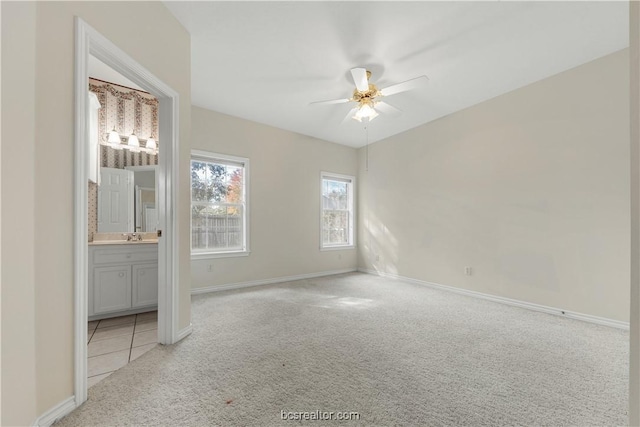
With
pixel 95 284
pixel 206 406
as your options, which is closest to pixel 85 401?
pixel 206 406

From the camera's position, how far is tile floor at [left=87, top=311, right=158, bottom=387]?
2088mm

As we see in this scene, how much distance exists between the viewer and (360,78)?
9.32 ft

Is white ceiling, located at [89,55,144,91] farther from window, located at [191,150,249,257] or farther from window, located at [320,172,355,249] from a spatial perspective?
window, located at [320,172,355,249]

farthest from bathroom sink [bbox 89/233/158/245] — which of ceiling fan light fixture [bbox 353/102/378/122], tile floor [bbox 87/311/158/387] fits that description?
ceiling fan light fixture [bbox 353/102/378/122]

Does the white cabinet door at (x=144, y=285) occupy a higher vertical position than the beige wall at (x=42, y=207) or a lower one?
lower

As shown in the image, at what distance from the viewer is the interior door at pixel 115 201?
3383 millimetres

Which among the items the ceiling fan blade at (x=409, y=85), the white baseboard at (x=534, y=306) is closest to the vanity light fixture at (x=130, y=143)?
the ceiling fan blade at (x=409, y=85)

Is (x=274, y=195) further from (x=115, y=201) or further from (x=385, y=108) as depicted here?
(x=385, y=108)

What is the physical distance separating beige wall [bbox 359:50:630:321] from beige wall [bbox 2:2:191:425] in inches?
173

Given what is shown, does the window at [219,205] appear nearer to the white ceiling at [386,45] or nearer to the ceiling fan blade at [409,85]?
the white ceiling at [386,45]

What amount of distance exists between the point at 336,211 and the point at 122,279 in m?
3.85

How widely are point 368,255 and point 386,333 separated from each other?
10.2 feet

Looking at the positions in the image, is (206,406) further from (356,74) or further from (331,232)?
(331,232)

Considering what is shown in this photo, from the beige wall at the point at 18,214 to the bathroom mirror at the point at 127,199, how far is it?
233 cm
